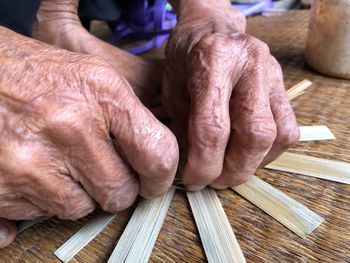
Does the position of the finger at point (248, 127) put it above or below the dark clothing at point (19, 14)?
below

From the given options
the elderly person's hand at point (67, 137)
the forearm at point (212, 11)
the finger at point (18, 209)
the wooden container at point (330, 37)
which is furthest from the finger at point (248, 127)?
the wooden container at point (330, 37)

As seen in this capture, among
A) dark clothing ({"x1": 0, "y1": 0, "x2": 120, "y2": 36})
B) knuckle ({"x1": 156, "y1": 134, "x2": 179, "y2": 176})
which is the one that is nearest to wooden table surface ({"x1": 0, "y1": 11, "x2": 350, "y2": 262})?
knuckle ({"x1": 156, "y1": 134, "x2": 179, "y2": 176})

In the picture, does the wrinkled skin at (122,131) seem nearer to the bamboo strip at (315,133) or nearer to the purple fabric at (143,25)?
the bamboo strip at (315,133)

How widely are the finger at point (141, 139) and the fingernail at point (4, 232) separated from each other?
0.26 m

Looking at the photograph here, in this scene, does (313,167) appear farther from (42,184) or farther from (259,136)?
(42,184)

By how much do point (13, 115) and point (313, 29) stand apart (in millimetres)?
961

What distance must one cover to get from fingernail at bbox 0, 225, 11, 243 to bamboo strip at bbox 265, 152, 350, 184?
54 centimetres

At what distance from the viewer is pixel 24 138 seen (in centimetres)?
→ 52

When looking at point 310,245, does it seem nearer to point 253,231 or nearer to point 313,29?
point 253,231

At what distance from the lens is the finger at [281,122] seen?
2.22 ft

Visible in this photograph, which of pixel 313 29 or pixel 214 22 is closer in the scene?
pixel 214 22

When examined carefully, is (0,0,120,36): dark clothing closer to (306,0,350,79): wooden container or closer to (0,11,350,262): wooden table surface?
(0,11,350,262): wooden table surface

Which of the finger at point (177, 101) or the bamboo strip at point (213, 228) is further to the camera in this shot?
the finger at point (177, 101)

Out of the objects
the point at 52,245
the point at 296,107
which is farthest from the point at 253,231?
the point at 296,107
